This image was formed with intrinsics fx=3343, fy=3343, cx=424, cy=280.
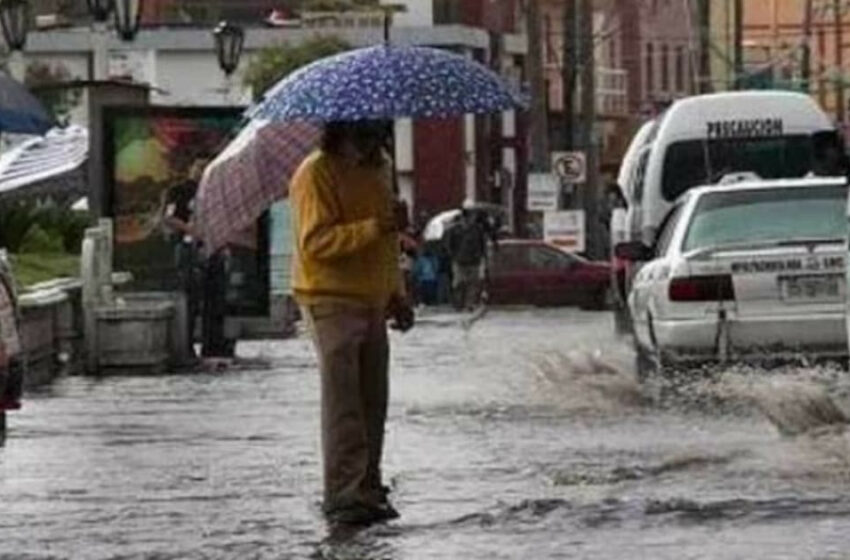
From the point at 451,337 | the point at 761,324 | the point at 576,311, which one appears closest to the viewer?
the point at 761,324

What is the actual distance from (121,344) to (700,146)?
17.8 ft

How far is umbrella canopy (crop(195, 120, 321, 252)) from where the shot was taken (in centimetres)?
2420

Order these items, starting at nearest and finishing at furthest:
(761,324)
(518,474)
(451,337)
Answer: (518,474) < (761,324) < (451,337)

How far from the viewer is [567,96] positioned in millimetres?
63156

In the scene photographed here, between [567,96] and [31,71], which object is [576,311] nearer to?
[567,96]

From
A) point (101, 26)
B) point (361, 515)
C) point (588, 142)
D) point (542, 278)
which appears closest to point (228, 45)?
point (101, 26)

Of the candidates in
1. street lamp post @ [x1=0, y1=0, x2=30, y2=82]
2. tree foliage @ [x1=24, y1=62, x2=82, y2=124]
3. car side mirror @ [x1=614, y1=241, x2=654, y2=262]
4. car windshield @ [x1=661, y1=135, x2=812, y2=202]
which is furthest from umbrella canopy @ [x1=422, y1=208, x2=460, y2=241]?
car side mirror @ [x1=614, y1=241, x2=654, y2=262]

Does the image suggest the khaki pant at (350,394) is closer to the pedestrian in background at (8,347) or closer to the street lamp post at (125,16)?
the pedestrian in background at (8,347)

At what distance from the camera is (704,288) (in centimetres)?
2070

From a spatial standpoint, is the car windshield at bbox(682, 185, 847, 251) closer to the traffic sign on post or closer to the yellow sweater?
→ the yellow sweater

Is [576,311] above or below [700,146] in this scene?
below

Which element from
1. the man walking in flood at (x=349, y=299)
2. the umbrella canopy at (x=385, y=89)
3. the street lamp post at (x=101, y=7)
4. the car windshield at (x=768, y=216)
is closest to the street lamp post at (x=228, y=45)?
the street lamp post at (x=101, y=7)

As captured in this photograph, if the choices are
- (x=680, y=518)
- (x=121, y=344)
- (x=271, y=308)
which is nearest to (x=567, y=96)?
(x=271, y=308)

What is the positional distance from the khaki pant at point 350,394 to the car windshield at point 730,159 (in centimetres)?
1594
